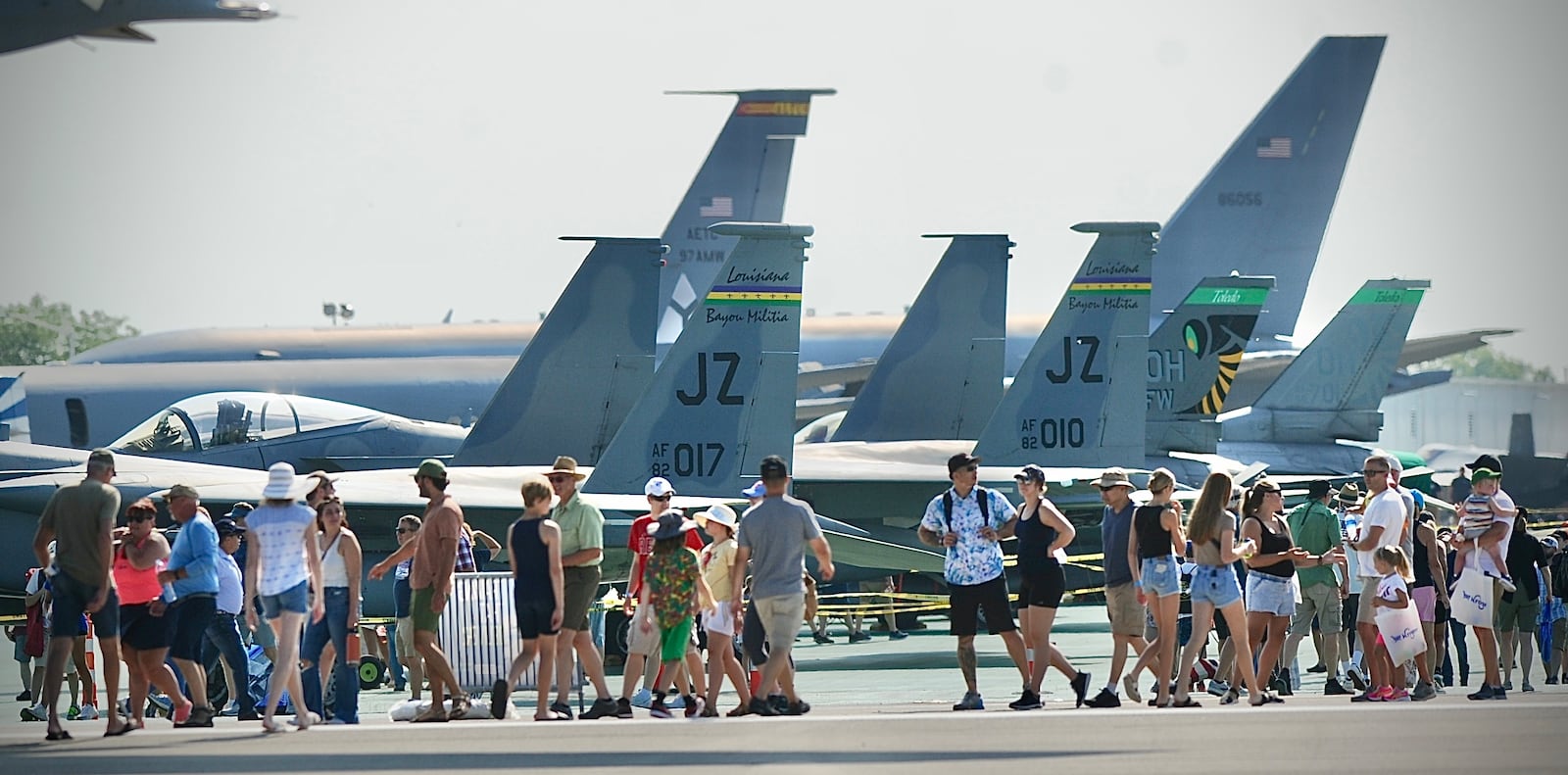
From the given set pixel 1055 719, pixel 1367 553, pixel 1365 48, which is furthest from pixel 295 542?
pixel 1365 48

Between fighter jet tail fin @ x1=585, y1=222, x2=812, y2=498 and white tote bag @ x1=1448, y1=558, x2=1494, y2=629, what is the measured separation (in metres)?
7.73

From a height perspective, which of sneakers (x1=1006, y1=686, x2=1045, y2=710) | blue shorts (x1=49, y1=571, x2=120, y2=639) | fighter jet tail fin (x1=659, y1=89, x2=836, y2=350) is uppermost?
fighter jet tail fin (x1=659, y1=89, x2=836, y2=350)

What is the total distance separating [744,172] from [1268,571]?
26.4 metres

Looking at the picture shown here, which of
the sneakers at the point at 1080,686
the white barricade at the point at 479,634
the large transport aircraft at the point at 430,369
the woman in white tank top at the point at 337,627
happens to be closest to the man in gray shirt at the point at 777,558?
the white barricade at the point at 479,634

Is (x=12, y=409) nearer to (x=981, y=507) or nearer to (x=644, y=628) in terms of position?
(x=644, y=628)

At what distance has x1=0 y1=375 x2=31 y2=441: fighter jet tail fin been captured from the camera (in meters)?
24.3

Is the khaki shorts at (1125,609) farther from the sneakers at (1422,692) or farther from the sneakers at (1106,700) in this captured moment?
the sneakers at (1422,692)

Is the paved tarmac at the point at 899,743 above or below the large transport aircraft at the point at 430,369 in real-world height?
below

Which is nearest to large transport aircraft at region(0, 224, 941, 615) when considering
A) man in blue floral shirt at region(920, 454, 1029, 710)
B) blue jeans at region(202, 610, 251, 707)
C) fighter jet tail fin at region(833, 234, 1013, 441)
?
fighter jet tail fin at region(833, 234, 1013, 441)

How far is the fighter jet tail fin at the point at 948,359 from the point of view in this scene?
76.6 ft

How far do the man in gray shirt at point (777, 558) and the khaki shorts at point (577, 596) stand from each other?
0.99 m

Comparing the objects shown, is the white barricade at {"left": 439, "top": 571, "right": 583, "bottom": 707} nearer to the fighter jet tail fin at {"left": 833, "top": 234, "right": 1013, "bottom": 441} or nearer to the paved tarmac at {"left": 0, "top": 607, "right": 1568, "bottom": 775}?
the paved tarmac at {"left": 0, "top": 607, "right": 1568, "bottom": 775}

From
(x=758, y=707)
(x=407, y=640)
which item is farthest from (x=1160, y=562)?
(x=407, y=640)

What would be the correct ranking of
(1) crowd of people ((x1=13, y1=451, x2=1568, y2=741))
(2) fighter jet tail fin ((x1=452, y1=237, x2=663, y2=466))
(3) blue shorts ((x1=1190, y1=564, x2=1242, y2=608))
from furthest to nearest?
(2) fighter jet tail fin ((x1=452, y1=237, x2=663, y2=466)) → (3) blue shorts ((x1=1190, y1=564, x2=1242, y2=608)) → (1) crowd of people ((x1=13, y1=451, x2=1568, y2=741))
